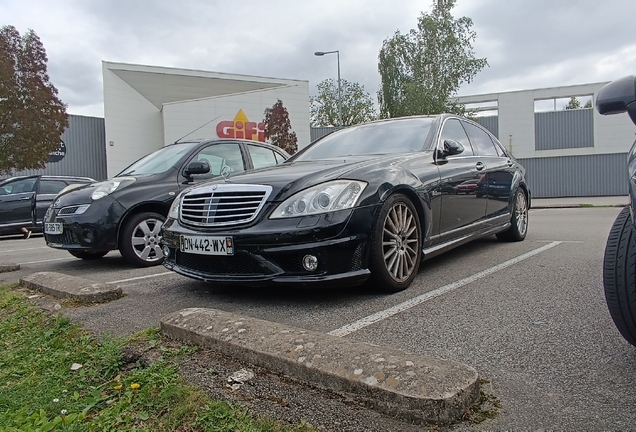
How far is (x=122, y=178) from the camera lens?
5367 mm

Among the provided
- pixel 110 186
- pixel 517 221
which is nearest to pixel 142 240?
pixel 110 186

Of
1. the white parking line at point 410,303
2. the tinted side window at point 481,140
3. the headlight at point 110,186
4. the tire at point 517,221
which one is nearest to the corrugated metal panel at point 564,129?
the tire at point 517,221

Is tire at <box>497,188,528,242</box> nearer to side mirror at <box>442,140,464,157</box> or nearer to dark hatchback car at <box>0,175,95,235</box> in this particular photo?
side mirror at <box>442,140,464,157</box>

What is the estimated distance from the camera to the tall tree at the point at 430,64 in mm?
29156

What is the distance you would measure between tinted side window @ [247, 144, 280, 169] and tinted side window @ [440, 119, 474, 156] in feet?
7.98

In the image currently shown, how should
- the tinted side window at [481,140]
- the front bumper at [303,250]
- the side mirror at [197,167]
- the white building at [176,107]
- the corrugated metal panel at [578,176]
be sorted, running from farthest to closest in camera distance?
1. the corrugated metal panel at [578,176]
2. the white building at [176,107]
3. the tinted side window at [481,140]
4. the side mirror at [197,167]
5. the front bumper at [303,250]

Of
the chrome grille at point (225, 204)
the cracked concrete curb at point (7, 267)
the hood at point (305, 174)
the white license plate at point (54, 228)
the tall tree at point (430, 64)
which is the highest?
the tall tree at point (430, 64)

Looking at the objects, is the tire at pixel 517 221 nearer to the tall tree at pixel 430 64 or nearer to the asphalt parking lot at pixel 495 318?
the asphalt parking lot at pixel 495 318

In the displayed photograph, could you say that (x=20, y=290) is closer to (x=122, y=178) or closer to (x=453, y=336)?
(x=122, y=178)

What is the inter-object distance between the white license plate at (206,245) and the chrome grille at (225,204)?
0.12 metres

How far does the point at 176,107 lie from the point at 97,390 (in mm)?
21331

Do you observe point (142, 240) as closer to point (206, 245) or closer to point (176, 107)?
point (206, 245)

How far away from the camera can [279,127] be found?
2438 cm

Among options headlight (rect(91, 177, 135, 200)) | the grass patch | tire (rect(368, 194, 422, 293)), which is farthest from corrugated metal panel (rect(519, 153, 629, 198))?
the grass patch
